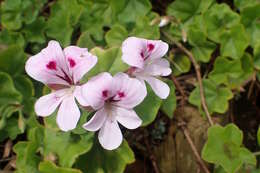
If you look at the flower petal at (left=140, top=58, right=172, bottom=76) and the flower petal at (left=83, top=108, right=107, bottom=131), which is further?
the flower petal at (left=140, top=58, right=172, bottom=76)

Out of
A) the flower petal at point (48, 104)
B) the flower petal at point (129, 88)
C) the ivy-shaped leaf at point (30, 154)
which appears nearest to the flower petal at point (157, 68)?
the flower petal at point (129, 88)

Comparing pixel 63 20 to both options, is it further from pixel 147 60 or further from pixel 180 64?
pixel 147 60

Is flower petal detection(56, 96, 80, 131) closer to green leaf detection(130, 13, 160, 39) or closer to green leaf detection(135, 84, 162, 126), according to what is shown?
green leaf detection(135, 84, 162, 126)

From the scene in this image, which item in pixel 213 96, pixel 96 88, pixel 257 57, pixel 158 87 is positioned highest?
pixel 96 88

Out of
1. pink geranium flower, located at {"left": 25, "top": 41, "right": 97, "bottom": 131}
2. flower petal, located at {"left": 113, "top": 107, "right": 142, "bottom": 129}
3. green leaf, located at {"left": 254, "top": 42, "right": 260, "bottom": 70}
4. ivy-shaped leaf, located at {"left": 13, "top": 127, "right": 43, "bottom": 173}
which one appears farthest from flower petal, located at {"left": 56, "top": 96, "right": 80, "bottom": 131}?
green leaf, located at {"left": 254, "top": 42, "right": 260, "bottom": 70}

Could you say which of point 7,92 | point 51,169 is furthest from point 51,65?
point 7,92

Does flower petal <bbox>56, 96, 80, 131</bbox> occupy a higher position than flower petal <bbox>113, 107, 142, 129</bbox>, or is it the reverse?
flower petal <bbox>56, 96, 80, 131</bbox>
